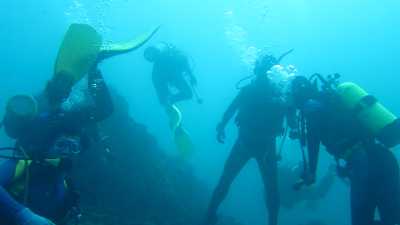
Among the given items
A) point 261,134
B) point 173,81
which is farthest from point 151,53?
point 261,134

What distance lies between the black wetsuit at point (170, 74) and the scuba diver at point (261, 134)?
4029 mm

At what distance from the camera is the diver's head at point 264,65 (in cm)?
894

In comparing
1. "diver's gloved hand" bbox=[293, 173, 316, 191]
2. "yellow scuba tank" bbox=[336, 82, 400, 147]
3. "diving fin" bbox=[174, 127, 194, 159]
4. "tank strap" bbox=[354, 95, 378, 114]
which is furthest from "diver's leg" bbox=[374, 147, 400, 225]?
"diving fin" bbox=[174, 127, 194, 159]

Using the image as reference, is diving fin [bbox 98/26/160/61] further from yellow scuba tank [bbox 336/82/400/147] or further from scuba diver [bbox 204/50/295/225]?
yellow scuba tank [bbox 336/82/400/147]

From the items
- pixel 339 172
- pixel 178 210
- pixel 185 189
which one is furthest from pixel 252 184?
pixel 339 172

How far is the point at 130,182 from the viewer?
1250 cm

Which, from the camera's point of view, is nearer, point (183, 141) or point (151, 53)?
point (183, 141)

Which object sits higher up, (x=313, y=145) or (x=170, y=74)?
(x=170, y=74)

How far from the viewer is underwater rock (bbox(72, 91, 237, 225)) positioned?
399 inches

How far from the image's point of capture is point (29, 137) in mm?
4562

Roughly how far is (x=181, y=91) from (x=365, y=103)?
7721 mm

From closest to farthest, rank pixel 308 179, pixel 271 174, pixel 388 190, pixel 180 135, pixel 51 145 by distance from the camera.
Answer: pixel 51 145 → pixel 388 190 → pixel 308 179 → pixel 271 174 → pixel 180 135

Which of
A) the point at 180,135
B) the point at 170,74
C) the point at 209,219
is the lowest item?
the point at 209,219

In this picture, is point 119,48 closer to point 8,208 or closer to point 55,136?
point 55,136
